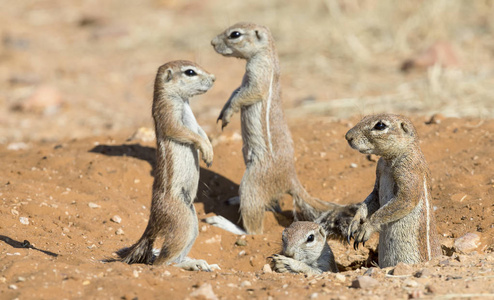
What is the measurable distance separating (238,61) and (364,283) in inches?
449

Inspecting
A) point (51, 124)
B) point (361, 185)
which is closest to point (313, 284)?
point (361, 185)

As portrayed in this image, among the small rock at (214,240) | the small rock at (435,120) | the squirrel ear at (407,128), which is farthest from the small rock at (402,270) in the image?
the small rock at (435,120)

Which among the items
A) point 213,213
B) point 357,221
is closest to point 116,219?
point 213,213

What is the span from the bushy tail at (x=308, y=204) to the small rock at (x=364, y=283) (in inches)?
88.4

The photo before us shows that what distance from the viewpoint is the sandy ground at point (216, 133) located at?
4.66 m

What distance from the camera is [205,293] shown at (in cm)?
426

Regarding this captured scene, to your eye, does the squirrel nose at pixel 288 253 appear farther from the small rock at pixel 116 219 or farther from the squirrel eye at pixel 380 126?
the small rock at pixel 116 219

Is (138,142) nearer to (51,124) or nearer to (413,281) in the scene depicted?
(51,124)

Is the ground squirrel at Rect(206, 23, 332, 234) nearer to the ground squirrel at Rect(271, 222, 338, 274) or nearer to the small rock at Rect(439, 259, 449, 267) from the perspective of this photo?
the ground squirrel at Rect(271, 222, 338, 274)

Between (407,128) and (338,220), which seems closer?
(407,128)

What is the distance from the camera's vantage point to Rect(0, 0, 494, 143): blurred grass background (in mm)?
11422

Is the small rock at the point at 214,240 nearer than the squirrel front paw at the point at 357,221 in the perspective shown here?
No

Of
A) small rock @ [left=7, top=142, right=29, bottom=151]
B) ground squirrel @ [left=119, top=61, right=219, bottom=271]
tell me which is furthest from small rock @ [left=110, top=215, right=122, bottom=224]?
small rock @ [left=7, top=142, right=29, bottom=151]

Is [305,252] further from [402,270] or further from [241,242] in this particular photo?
[402,270]
